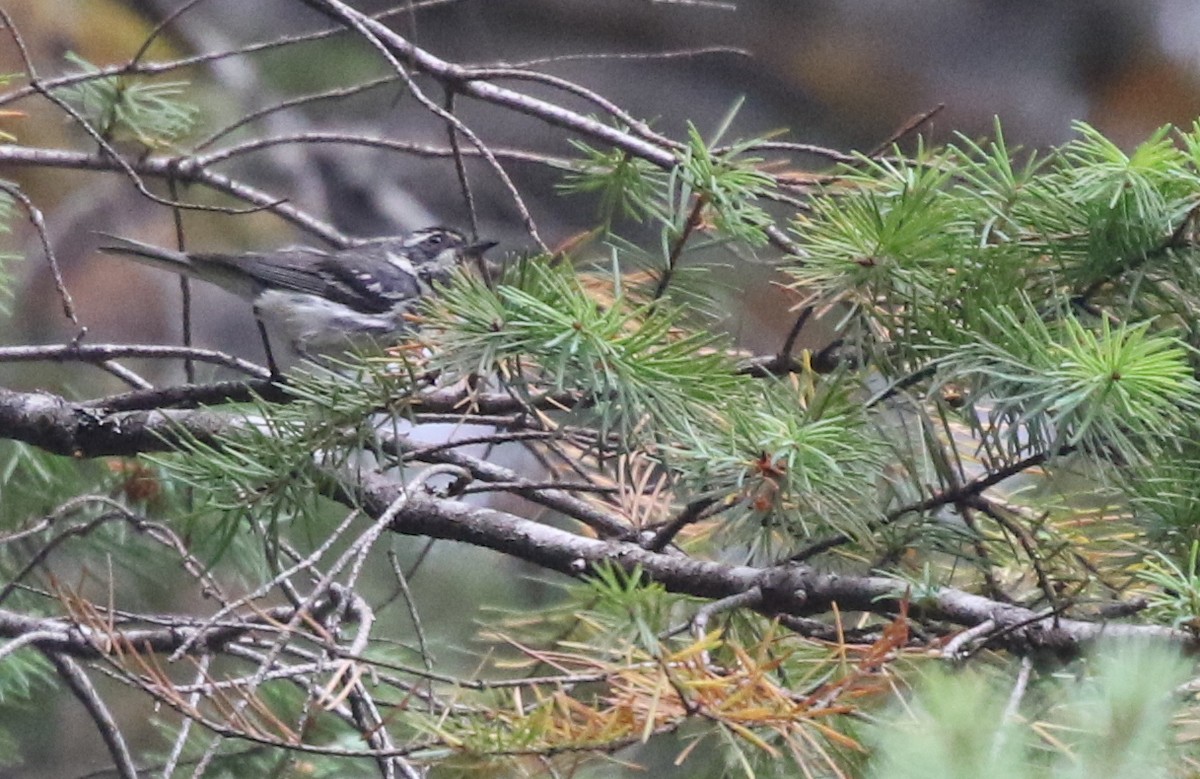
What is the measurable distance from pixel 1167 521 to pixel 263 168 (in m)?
3.02

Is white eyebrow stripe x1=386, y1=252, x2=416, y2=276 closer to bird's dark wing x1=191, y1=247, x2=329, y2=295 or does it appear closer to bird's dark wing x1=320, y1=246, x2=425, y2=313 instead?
bird's dark wing x1=320, y1=246, x2=425, y2=313

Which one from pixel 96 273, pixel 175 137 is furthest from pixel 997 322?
pixel 96 273

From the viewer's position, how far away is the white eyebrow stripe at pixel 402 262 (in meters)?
2.31

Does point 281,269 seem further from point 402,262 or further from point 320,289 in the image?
point 402,262

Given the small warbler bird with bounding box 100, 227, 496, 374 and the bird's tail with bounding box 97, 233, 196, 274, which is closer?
the bird's tail with bounding box 97, 233, 196, 274

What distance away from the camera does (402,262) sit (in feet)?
7.77

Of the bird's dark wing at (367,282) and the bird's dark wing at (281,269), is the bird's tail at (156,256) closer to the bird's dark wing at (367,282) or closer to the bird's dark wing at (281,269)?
the bird's dark wing at (281,269)

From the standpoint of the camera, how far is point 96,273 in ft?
10.1

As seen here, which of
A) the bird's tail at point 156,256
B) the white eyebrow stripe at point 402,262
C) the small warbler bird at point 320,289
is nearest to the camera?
the bird's tail at point 156,256

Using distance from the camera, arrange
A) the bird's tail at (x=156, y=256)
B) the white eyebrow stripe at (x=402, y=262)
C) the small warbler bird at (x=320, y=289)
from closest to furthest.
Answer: the bird's tail at (x=156, y=256) → the small warbler bird at (x=320, y=289) → the white eyebrow stripe at (x=402, y=262)

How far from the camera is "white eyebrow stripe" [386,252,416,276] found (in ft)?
7.59

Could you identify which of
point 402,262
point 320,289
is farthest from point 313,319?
point 402,262

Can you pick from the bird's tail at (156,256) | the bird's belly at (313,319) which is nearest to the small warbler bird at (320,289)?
the bird's belly at (313,319)

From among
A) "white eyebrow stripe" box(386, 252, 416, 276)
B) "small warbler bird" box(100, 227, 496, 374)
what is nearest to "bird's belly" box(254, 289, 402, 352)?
"small warbler bird" box(100, 227, 496, 374)
